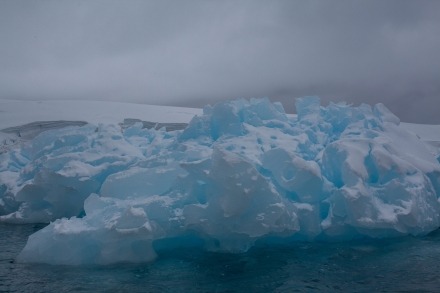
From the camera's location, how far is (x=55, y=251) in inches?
209

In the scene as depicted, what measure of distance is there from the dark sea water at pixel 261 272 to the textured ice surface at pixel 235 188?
254mm

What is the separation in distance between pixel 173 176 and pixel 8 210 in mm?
4529

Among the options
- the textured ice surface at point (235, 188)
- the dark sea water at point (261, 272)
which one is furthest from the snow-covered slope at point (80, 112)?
the dark sea water at point (261, 272)

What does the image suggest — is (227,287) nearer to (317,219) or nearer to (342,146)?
(317,219)

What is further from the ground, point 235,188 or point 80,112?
point 80,112

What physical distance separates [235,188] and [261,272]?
3.35 feet

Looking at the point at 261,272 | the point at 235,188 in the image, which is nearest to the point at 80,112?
the point at 235,188

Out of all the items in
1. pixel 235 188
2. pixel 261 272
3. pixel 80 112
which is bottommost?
pixel 261 272

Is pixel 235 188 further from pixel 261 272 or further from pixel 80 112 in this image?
pixel 80 112

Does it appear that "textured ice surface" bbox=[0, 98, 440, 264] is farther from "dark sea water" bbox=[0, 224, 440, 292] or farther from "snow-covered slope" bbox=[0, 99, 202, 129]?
"snow-covered slope" bbox=[0, 99, 202, 129]

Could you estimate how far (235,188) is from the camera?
5.35 m

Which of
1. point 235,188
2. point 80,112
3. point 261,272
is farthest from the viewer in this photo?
point 80,112

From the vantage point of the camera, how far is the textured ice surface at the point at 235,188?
5.36 metres

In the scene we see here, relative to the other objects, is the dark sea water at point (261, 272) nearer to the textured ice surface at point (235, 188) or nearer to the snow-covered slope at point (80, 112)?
the textured ice surface at point (235, 188)
